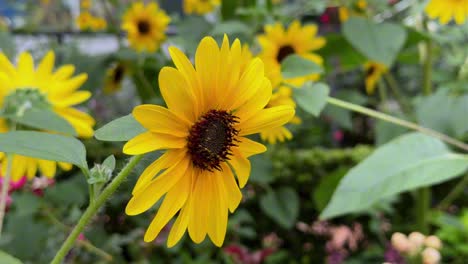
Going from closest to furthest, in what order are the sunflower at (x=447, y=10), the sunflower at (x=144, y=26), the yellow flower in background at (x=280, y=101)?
1. the yellow flower in background at (x=280, y=101)
2. the sunflower at (x=447, y=10)
3. the sunflower at (x=144, y=26)

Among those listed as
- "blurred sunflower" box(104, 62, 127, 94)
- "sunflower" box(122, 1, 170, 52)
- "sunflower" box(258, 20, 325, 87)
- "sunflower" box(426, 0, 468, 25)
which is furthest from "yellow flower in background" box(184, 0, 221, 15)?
"sunflower" box(426, 0, 468, 25)

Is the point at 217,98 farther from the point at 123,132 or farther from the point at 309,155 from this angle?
the point at 309,155

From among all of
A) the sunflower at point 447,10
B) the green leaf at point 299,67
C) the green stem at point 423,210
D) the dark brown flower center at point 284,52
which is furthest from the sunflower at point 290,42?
the green stem at point 423,210

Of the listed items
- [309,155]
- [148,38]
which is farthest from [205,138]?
[309,155]

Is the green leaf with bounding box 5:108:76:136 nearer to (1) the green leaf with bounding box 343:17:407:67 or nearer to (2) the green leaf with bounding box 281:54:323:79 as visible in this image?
(2) the green leaf with bounding box 281:54:323:79

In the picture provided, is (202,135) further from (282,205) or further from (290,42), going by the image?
(282,205)

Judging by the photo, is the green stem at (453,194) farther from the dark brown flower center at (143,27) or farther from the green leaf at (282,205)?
the dark brown flower center at (143,27)

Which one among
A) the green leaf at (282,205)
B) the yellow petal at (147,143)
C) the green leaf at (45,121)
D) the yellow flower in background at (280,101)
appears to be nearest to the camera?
the yellow petal at (147,143)
